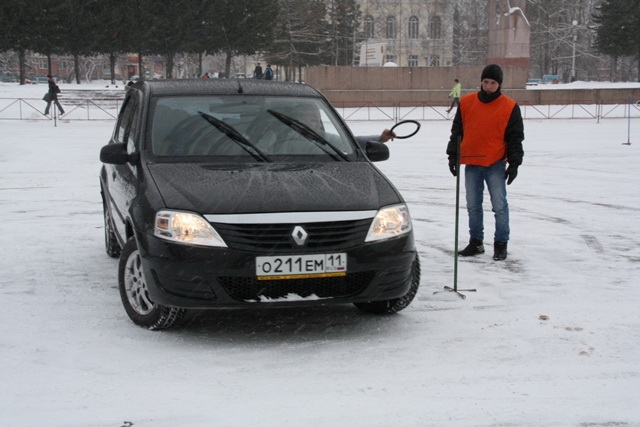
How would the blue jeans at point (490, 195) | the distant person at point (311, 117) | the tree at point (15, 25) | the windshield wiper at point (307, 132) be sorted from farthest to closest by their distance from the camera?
the tree at point (15, 25) → the blue jeans at point (490, 195) → the distant person at point (311, 117) → the windshield wiper at point (307, 132)

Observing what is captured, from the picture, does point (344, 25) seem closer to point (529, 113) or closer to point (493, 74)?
point (529, 113)

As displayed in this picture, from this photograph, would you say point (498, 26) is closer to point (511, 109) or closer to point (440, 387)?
point (511, 109)

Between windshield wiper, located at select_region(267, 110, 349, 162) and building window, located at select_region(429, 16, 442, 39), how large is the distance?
81.4 meters

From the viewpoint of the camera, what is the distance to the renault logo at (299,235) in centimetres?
532

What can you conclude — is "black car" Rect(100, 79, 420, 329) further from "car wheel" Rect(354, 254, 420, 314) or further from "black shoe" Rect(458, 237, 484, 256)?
"black shoe" Rect(458, 237, 484, 256)

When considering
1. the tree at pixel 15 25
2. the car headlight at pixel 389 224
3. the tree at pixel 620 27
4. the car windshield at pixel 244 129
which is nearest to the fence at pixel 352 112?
the tree at pixel 15 25

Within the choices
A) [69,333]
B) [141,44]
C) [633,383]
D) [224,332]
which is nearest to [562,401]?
[633,383]

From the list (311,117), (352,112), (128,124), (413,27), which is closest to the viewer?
(311,117)

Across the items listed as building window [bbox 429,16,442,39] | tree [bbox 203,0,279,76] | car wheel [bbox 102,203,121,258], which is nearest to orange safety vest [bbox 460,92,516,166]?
car wheel [bbox 102,203,121,258]

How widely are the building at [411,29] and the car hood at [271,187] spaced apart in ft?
258

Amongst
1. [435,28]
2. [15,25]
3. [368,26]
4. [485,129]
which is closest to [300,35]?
[368,26]

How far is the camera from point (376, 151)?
689cm

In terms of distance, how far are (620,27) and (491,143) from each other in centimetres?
6878

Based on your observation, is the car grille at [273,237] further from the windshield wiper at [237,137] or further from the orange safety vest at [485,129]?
the orange safety vest at [485,129]
